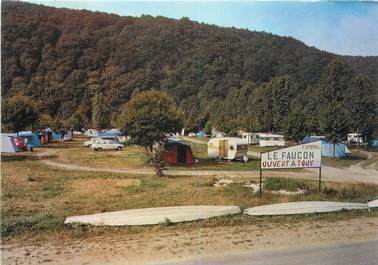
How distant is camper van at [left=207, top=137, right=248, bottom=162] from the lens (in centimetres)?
587

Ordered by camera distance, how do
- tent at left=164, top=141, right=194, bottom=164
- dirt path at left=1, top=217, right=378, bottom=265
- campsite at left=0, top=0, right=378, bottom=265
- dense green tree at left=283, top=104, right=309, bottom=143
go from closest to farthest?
dirt path at left=1, top=217, right=378, bottom=265 → campsite at left=0, top=0, right=378, bottom=265 → tent at left=164, top=141, right=194, bottom=164 → dense green tree at left=283, top=104, right=309, bottom=143

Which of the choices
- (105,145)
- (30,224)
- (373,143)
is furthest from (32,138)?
(373,143)

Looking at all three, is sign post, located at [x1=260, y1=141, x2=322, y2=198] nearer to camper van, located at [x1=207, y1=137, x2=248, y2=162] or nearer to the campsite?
the campsite

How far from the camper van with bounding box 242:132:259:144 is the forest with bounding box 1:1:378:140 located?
10 centimetres

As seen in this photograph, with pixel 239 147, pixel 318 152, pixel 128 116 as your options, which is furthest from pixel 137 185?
pixel 318 152

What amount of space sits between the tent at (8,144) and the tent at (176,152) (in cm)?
165

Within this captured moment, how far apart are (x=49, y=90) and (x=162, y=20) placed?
1.46 meters

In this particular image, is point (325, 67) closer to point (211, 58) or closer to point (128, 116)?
point (211, 58)

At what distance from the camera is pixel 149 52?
547 centimetres

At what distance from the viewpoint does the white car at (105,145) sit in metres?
5.23

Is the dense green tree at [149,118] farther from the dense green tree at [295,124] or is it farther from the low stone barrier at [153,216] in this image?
the dense green tree at [295,124]

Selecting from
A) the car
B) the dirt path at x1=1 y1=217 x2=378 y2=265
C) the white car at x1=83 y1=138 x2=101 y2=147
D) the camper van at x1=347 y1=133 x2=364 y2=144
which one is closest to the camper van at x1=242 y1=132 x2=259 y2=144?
the dirt path at x1=1 y1=217 x2=378 y2=265

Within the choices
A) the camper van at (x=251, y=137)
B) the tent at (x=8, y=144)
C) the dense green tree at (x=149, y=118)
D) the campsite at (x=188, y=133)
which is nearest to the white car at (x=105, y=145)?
the campsite at (x=188, y=133)

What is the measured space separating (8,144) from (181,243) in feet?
6.69
